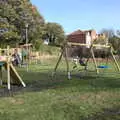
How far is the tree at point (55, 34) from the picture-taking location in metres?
95.5

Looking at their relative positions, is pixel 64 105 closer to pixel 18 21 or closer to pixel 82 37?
pixel 18 21

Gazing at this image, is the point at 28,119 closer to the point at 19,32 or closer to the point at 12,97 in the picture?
the point at 12,97

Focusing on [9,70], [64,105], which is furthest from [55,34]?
[64,105]

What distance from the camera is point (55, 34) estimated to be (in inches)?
3770

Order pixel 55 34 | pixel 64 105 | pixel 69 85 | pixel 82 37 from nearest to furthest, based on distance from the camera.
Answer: pixel 64 105 < pixel 69 85 < pixel 55 34 < pixel 82 37

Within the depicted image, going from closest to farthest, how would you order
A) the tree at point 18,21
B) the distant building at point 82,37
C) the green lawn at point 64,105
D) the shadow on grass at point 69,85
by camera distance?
the green lawn at point 64,105 → the shadow on grass at point 69,85 → the tree at point 18,21 → the distant building at point 82,37

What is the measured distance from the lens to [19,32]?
208 feet

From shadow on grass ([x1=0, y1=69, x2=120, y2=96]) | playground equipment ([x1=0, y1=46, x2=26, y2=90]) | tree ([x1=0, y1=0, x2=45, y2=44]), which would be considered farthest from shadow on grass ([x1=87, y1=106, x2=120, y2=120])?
tree ([x1=0, y1=0, x2=45, y2=44])

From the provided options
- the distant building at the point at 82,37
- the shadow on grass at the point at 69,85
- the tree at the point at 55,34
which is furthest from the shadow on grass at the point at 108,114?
the distant building at the point at 82,37

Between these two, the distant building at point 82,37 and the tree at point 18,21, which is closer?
the tree at point 18,21

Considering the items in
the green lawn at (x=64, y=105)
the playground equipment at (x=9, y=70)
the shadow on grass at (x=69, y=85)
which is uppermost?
the playground equipment at (x=9, y=70)

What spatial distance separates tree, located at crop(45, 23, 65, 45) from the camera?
95500 millimetres

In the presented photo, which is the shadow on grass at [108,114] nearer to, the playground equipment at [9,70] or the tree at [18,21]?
the playground equipment at [9,70]

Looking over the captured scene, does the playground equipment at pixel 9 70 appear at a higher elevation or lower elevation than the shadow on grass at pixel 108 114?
higher
